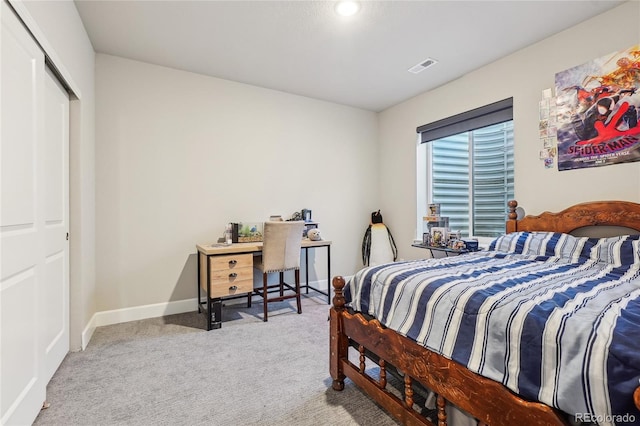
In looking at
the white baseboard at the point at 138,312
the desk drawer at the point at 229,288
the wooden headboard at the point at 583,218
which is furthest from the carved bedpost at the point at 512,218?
the white baseboard at the point at 138,312

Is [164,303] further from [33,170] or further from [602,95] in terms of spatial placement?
[602,95]

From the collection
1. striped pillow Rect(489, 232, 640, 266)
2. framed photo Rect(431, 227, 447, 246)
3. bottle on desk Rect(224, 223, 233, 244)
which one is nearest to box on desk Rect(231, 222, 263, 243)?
bottle on desk Rect(224, 223, 233, 244)

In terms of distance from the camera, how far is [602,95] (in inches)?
89.7

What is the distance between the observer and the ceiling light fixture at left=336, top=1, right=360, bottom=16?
2138 mm

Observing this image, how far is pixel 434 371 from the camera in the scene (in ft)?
4.08

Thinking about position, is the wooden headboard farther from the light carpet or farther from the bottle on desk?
the bottle on desk

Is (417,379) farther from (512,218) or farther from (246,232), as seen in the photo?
(246,232)

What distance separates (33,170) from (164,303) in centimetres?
196

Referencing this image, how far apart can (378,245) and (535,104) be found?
2.39m

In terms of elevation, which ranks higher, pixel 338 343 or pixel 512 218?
pixel 512 218

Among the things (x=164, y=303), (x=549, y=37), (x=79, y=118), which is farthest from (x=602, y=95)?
(x=164, y=303)

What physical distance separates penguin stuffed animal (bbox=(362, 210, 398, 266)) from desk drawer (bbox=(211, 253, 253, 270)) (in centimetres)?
196

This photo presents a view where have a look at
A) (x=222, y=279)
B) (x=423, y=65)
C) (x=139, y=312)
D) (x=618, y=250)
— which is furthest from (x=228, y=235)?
(x=618, y=250)

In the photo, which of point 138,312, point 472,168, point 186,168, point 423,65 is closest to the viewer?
point 138,312
